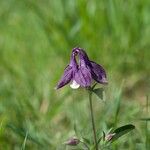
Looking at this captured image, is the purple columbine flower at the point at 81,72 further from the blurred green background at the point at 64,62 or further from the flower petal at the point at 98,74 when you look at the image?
the blurred green background at the point at 64,62

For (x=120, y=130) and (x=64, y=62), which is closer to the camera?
(x=120, y=130)

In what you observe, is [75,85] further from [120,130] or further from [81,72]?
[120,130]

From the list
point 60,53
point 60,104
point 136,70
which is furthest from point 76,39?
point 60,104

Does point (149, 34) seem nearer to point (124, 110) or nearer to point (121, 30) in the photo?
point (121, 30)

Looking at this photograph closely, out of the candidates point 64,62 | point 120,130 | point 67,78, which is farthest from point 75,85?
point 64,62

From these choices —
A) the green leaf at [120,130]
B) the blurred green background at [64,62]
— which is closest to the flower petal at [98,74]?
the green leaf at [120,130]

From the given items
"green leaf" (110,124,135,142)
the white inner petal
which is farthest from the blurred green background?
the white inner petal

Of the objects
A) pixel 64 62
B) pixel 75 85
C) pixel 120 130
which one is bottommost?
pixel 120 130
